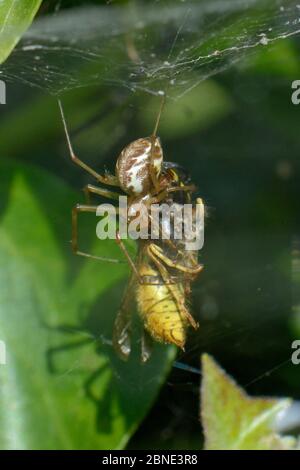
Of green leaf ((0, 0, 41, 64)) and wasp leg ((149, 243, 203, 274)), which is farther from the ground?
green leaf ((0, 0, 41, 64))

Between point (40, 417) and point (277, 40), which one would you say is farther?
point (277, 40)

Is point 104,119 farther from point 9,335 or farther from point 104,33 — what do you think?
point 9,335

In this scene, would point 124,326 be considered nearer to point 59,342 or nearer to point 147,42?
point 59,342

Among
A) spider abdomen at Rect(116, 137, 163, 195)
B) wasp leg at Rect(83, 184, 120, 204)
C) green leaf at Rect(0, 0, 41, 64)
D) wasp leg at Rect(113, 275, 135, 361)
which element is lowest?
wasp leg at Rect(113, 275, 135, 361)

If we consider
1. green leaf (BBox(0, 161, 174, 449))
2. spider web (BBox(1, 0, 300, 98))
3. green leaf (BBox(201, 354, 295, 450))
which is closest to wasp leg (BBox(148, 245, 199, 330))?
green leaf (BBox(0, 161, 174, 449))

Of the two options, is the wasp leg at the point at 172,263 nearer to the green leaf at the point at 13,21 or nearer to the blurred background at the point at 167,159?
the blurred background at the point at 167,159

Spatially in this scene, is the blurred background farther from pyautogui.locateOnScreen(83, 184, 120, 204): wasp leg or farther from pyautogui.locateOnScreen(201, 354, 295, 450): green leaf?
pyautogui.locateOnScreen(201, 354, 295, 450): green leaf
